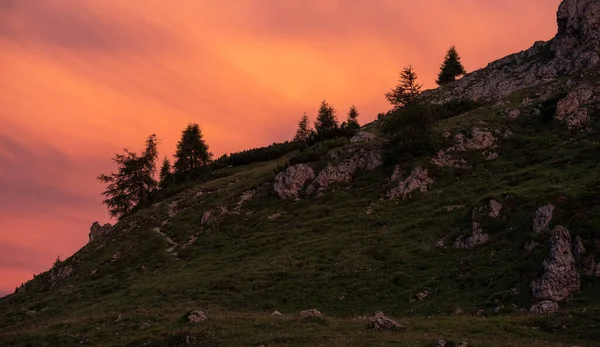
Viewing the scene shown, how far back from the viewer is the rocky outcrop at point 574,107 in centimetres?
7288

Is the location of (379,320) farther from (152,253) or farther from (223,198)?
(223,198)

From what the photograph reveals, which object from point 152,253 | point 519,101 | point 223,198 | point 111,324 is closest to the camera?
point 111,324

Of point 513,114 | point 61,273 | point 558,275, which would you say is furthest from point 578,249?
point 61,273

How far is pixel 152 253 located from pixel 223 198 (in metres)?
17.9

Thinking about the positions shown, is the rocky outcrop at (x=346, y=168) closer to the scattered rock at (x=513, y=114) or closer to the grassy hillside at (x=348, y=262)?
the grassy hillside at (x=348, y=262)

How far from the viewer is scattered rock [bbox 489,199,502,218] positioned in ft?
163

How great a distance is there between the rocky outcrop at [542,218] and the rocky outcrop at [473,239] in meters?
4.95

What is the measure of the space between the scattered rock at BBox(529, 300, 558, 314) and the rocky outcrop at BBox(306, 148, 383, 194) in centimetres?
4594

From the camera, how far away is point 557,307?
32.9 meters

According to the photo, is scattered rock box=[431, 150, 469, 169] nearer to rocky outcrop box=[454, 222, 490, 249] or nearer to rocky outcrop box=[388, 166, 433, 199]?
rocky outcrop box=[388, 166, 433, 199]

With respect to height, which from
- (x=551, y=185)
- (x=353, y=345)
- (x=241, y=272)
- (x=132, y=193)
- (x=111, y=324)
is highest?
(x=132, y=193)

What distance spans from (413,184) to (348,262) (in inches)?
835

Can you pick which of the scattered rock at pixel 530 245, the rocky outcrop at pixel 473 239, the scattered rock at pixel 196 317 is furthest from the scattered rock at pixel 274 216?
the scattered rock at pixel 530 245

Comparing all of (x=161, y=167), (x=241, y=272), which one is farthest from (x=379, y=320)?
(x=161, y=167)
